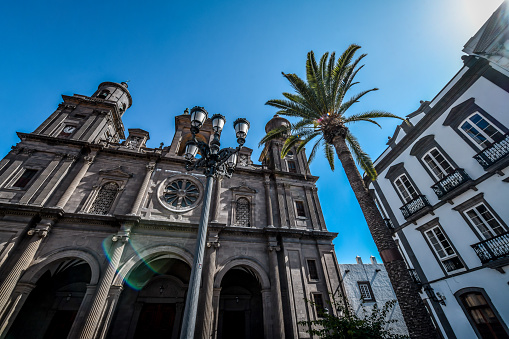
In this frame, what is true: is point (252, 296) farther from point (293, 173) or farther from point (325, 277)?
point (293, 173)

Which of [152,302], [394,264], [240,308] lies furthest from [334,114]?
[152,302]

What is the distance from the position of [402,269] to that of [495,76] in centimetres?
1174

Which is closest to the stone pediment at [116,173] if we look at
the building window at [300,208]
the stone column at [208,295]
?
the stone column at [208,295]

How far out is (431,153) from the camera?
1370 cm

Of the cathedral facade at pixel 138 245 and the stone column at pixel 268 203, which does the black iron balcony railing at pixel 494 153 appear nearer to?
the cathedral facade at pixel 138 245

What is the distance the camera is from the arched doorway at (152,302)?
40.0ft

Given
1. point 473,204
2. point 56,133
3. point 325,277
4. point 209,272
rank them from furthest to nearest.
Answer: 1. point 56,133
2. point 325,277
3. point 209,272
4. point 473,204

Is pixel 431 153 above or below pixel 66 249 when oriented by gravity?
above

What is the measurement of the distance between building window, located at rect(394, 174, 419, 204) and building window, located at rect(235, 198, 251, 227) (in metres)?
11.7

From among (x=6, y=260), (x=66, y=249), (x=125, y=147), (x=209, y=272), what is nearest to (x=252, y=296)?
(x=209, y=272)

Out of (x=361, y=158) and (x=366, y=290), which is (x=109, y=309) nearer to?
(x=361, y=158)

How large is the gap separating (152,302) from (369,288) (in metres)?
21.3

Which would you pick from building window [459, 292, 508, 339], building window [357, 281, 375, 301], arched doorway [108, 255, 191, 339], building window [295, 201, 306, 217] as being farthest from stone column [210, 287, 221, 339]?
building window [357, 281, 375, 301]

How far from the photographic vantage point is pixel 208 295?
1103 cm
